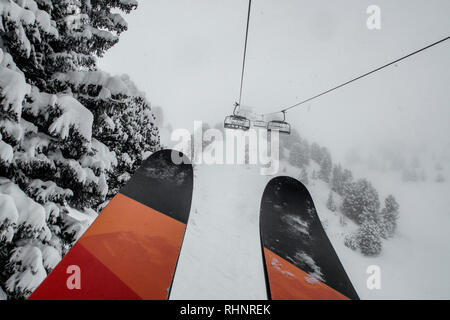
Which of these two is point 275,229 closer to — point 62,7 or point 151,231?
point 151,231

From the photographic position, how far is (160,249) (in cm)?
330

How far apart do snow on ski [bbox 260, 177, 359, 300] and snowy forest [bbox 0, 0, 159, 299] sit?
3761 millimetres

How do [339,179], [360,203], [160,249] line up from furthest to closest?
[339,179], [360,203], [160,249]

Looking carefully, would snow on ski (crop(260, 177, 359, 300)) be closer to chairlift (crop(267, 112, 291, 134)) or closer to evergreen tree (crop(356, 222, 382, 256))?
chairlift (crop(267, 112, 291, 134))

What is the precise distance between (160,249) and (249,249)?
13.7 m

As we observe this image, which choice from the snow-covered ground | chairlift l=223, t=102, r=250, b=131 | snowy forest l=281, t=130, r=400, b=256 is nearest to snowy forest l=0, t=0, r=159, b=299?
the snow-covered ground

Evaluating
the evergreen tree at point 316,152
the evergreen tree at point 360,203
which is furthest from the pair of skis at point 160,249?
the evergreen tree at point 316,152

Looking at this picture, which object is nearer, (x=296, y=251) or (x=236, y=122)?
(x=296, y=251)

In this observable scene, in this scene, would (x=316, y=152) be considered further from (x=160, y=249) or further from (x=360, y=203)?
(x=160, y=249)

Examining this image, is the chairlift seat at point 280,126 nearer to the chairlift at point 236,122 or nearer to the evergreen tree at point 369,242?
the chairlift at point 236,122

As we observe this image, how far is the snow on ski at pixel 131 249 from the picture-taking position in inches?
97.1

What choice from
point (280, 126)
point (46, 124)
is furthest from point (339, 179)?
point (46, 124)

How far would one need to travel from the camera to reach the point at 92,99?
3.54m

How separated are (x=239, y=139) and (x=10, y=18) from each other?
6806 centimetres
